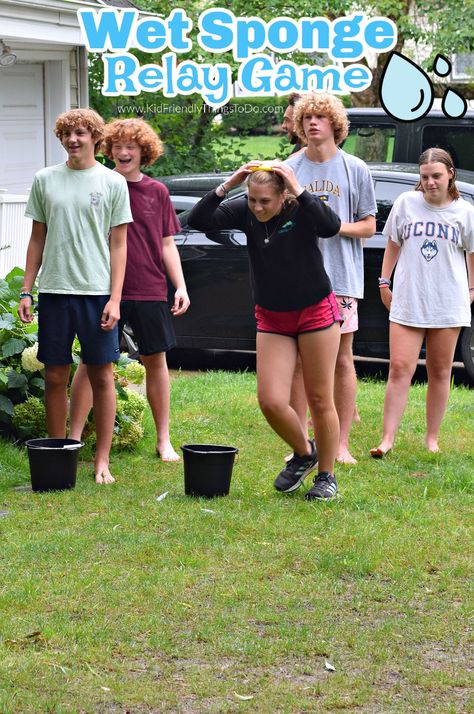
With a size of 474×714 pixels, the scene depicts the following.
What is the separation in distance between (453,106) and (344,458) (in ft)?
22.4

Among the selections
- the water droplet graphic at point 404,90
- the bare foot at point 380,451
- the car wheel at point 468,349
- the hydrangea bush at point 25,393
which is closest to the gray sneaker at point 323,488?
the bare foot at point 380,451

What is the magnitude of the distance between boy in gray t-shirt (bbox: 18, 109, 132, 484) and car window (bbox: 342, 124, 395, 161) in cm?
653

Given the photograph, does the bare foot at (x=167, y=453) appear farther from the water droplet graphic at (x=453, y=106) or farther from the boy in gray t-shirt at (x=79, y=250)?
the water droplet graphic at (x=453, y=106)

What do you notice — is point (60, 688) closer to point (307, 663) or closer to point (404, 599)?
point (307, 663)

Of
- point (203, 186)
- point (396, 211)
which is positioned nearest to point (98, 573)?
point (396, 211)

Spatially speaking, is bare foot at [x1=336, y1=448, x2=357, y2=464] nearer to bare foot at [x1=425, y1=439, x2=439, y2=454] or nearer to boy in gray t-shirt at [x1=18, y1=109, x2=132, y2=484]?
bare foot at [x1=425, y1=439, x2=439, y2=454]

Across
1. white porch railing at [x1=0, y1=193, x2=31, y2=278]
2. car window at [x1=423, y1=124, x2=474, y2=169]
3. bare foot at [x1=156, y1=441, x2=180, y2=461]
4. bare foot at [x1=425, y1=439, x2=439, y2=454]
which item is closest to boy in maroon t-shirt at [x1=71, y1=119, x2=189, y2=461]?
bare foot at [x1=156, y1=441, x2=180, y2=461]

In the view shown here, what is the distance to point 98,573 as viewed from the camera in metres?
4.87

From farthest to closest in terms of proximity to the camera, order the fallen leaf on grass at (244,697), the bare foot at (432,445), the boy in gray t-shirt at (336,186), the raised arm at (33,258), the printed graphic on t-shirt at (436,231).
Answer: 1. the bare foot at (432,445)
2. the printed graphic on t-shirt at (436,231)
3. the boy in gray t-shirt at (336,186)
4. the raised arm at (33,258)
5. the fallen leaf on grass at (244,697)

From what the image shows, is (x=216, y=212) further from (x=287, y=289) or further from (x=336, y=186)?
(x=336, y=186)

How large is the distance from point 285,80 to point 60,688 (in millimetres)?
13291

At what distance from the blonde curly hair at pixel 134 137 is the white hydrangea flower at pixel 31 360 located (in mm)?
1158

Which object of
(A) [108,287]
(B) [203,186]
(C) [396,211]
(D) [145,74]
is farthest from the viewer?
(D) [145,74]

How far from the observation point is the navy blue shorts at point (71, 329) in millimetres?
6121
